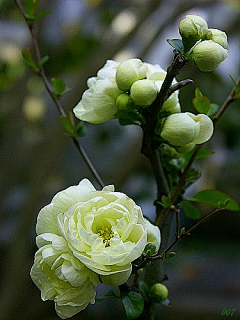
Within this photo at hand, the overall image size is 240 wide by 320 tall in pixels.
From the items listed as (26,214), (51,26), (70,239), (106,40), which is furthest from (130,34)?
(70,239)

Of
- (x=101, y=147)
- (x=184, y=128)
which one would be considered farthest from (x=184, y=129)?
(x=101, y=147)

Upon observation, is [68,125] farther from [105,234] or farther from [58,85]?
[105,234]

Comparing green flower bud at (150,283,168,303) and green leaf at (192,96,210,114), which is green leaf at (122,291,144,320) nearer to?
green flower bud at (150,283,168,303)

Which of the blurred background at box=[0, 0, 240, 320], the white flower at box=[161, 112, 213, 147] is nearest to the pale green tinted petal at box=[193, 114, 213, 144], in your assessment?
the white flower at box=[161, 112, 213, 147]

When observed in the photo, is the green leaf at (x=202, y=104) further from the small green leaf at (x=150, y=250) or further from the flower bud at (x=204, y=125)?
the small green leaf at (x=150, y=250)

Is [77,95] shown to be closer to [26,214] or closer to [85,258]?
[26,214]
